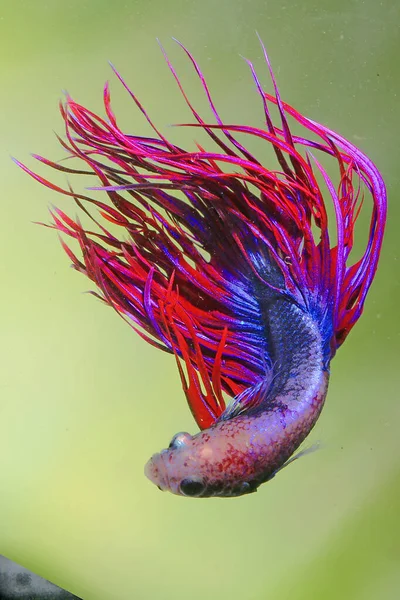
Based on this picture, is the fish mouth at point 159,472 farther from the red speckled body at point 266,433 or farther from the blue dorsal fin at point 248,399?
the blue dorsal fin at point 248,399

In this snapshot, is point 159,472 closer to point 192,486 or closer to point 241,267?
point 192,486

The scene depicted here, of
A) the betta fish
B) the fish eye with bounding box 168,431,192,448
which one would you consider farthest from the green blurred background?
the fish eye with bounding box 168,431,192,448

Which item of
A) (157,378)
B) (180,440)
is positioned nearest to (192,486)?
(180,440)

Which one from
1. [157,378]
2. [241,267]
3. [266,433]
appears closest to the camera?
[266,433]

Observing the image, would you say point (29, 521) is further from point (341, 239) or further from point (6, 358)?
point (341, 239)

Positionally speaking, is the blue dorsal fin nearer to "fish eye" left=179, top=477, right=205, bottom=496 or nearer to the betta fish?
the betta fish
